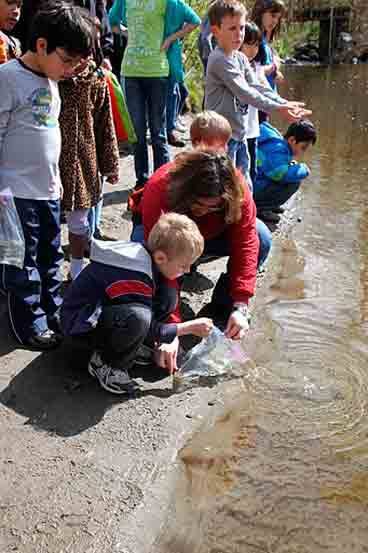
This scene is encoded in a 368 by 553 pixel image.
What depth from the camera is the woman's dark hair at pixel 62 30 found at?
7.93 ft

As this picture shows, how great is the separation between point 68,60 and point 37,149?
375 millimetres

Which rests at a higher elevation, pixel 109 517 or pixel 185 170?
pixel 185 170

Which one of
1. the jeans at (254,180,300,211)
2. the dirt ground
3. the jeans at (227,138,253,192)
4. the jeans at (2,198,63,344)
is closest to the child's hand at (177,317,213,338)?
the dirt ground

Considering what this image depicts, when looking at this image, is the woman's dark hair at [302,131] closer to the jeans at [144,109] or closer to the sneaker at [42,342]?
the jeans at [144,109]

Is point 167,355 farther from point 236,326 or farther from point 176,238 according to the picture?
point 176,238

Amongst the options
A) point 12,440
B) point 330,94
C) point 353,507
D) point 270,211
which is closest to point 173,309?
point 12,440

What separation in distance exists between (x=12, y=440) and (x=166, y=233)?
3.14 ft

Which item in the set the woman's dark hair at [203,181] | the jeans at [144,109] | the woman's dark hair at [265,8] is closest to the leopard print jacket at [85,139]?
the woman's dark hair at [203,181]

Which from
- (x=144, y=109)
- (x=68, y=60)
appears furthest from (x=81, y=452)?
(x=144, y=109)

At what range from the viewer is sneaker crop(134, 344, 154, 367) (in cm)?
282

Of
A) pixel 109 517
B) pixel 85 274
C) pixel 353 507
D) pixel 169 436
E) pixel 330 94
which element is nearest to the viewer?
pixel 109 517

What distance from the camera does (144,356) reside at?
9.29 feet

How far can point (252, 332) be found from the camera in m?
3.29

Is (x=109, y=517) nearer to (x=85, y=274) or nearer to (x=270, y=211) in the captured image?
(x=85, y=274)
